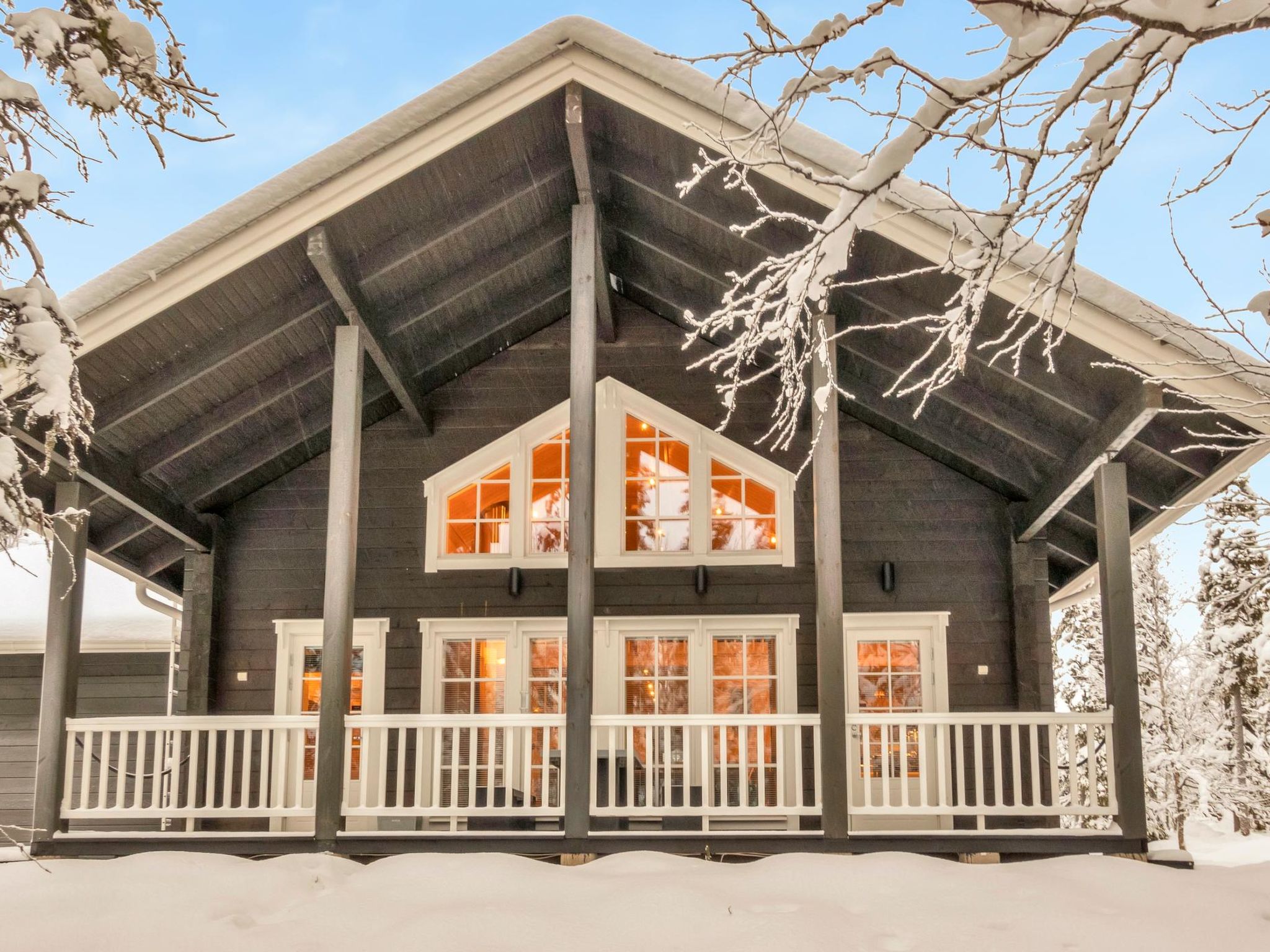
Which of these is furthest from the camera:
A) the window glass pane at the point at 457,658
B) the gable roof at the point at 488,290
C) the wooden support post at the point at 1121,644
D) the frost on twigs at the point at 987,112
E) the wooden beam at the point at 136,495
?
the window glass pane at the point at 457,658

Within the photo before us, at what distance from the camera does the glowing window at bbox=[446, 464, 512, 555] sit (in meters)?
9.87

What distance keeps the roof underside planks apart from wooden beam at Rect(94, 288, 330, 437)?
1 cm

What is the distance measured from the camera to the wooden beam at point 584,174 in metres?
6.91

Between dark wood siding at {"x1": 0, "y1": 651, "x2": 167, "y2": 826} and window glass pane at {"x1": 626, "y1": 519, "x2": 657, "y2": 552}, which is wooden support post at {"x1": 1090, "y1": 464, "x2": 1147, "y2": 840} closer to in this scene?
window glass pane at {"x1": 626, "y1": 519, "x2": 657, "y2": 552}

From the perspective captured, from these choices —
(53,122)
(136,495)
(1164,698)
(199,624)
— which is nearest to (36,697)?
(199,624)

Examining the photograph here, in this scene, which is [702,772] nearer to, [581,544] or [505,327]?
[581,544]

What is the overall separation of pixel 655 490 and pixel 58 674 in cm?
470

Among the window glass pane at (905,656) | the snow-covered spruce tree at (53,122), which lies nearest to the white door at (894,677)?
the window glass pane at (905,656)

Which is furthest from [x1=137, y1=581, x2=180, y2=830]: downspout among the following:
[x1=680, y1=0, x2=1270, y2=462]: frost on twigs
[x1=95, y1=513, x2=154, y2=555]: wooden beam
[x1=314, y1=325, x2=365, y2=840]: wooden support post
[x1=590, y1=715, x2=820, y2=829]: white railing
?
[x1=680, y1=0, x2=1270, y2=462]: frost on twigs

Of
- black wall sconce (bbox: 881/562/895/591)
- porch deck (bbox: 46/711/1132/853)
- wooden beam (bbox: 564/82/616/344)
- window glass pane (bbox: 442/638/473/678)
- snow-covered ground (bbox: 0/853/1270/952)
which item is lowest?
snow-covered ground (bbox: 0/853/1270/952)

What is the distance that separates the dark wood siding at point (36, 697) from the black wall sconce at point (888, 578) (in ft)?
26.0

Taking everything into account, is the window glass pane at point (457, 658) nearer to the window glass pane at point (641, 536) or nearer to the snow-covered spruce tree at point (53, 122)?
the window glass pane at point (641, 536)

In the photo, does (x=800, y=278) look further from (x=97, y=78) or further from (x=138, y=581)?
(x=138, y=581)

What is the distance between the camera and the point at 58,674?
7523 mm
